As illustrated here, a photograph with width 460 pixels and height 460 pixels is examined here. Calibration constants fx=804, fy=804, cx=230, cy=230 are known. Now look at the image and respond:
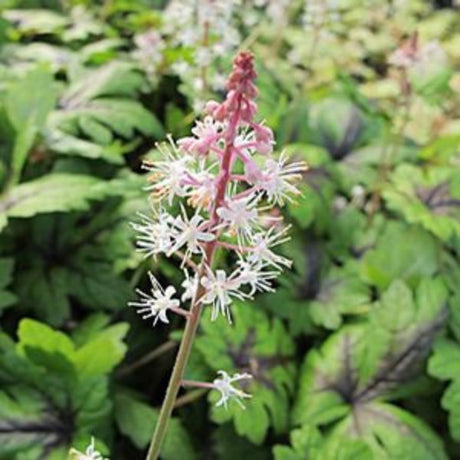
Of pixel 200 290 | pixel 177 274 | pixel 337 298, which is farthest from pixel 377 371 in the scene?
pixel 200 290

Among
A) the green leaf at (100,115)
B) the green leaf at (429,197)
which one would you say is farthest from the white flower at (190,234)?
the green leaf at (429,197)

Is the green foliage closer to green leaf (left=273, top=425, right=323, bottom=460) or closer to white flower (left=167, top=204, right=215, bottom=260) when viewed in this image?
green leaf (left=273, top=425, right=323, bottom=460)

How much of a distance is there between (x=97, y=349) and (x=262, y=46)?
3.08 m

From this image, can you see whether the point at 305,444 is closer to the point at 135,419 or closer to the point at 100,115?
Answer: the point at 135,419

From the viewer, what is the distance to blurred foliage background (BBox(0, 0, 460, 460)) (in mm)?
2561

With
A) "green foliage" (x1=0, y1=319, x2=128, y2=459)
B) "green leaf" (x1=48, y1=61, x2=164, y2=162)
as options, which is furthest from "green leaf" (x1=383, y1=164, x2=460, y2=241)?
→ "green foliage" (x1=0, y1=319, x2=128, y2=459)

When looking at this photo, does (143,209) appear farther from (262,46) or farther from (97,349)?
(262,46)

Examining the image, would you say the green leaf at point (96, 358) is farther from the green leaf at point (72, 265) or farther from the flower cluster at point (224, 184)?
the flower cluster at point (224, 184)

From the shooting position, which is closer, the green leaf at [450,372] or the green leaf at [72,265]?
the green leaf at [450,372]

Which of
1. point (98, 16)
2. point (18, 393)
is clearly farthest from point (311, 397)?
point (98, 16)

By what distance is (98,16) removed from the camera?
4.43 m

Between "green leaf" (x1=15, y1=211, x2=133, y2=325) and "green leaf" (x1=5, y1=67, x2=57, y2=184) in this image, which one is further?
"green leaf" (x1=5, y1=67, x2=57, y2=184)

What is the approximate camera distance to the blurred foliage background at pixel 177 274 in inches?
101

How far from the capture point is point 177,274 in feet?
9.96
